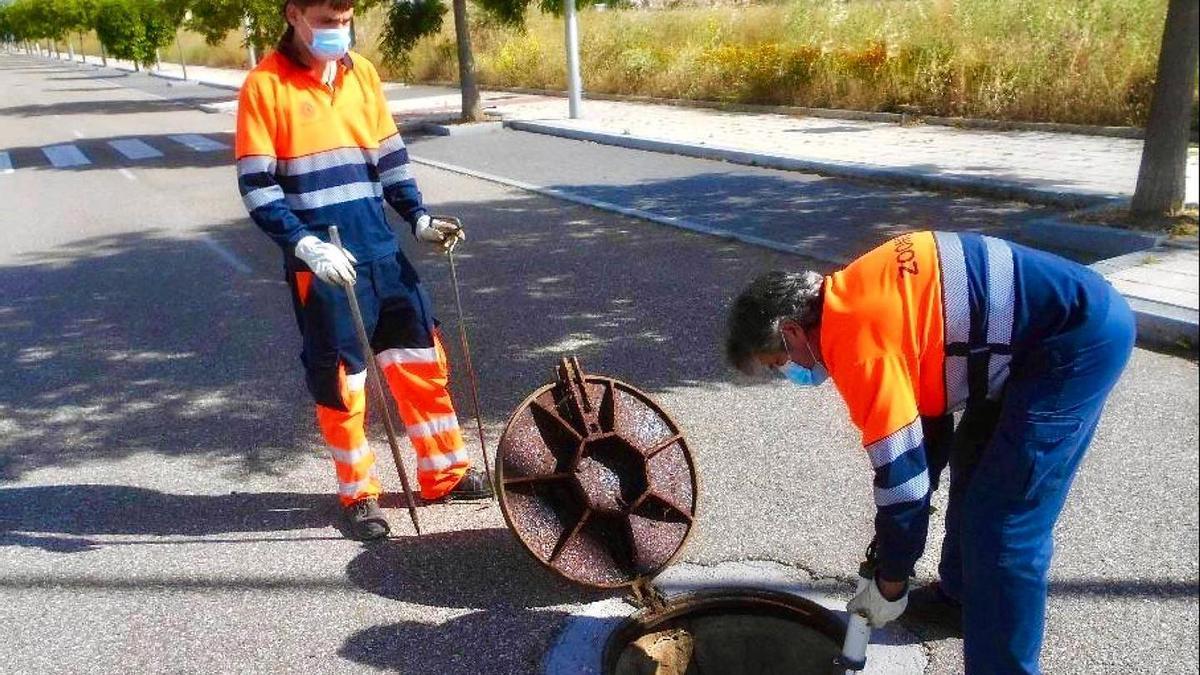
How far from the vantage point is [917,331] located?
215 cm

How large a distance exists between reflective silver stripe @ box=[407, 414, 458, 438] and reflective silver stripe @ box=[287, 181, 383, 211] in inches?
33.2

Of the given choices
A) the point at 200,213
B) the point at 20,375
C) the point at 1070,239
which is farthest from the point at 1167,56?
the point at 200,213

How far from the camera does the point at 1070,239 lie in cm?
695

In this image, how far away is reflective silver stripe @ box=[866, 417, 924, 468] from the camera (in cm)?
210

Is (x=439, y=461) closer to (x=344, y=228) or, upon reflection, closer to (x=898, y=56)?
(x=344, y=228)

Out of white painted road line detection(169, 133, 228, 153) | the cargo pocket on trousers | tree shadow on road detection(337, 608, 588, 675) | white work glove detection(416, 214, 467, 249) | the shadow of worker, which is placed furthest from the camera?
white painted road line detection(169, 133, 228, 153)

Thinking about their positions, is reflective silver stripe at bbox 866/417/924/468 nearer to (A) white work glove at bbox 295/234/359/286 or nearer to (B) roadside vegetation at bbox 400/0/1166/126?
(A) white work glove at bbox 295/234/359/286

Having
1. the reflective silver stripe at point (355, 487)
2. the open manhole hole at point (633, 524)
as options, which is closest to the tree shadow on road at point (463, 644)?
the open manhole hole at point (633, 524)

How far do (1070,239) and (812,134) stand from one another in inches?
245

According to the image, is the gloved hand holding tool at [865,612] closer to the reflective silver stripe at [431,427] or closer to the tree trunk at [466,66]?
the reflective silver stripe at [431,427]

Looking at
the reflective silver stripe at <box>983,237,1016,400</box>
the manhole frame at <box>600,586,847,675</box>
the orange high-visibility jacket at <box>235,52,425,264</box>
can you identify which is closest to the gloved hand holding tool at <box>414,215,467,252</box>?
the orange high-visibility jacket at <box>235,52,425,264</box>

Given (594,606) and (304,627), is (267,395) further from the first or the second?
(594,606)

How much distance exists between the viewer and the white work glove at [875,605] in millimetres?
2377

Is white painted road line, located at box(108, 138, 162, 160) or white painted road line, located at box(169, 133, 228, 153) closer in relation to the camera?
white painted road line, located at box(108, 138, 162, 160)
